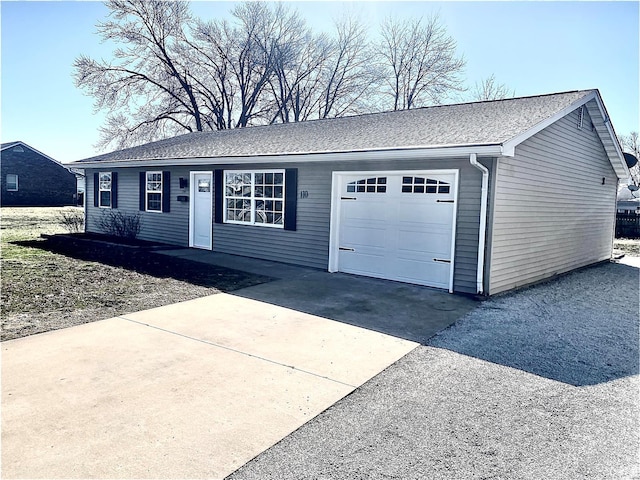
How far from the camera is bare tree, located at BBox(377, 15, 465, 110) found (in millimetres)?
26109

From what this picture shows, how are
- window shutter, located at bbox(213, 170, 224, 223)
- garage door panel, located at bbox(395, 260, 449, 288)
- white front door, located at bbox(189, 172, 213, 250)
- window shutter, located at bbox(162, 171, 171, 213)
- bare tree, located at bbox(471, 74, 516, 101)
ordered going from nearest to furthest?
garage door panel, located at bbox(395, 260, 449, 288)
window shutter, located at bbox(213, 170, 224, 223)
white front door, located at bbox(189, 172, 213, 250)
window shutter, located at bbox(162, 171, 171, 213)
bare tree, located at bbox(471, 74, 516, 101)

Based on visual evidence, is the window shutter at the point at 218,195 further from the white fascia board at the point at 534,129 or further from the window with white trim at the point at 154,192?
the white fascia board at the point at 534,129

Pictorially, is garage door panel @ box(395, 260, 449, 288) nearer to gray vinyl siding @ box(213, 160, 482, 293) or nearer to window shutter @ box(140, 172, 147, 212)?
gray vinyl siding @ box(213, 160, 482, 293)

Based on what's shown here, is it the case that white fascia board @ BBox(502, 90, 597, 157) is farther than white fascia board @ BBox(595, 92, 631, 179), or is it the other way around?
white fascia board @ BBox(595, 92, 631, 179)

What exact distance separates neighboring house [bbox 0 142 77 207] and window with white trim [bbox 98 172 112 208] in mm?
20087

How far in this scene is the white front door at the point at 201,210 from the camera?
11.9m

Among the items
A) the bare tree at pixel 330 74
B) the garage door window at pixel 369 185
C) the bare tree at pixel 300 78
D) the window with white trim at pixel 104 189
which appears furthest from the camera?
the bare tree at pixel 330 74

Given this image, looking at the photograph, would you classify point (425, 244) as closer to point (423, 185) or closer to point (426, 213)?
point (426, 213)

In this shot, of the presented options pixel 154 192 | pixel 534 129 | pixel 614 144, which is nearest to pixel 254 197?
pixel 154 192

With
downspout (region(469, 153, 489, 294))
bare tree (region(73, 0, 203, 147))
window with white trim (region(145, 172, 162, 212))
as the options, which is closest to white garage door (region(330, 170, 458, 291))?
downspout (region(469, 153, 489, 294))

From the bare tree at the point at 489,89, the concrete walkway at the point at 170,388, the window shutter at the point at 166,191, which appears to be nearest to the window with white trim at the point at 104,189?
the window shutter at the point at 166,191

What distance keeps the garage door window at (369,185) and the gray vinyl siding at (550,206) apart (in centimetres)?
218

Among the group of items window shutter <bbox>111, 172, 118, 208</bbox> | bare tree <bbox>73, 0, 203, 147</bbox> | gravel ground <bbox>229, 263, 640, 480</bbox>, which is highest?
bare tree <bbox>73, 0, 203, 147</bbox>

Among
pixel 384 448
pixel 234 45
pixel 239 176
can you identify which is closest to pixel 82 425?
pixel 384 448
